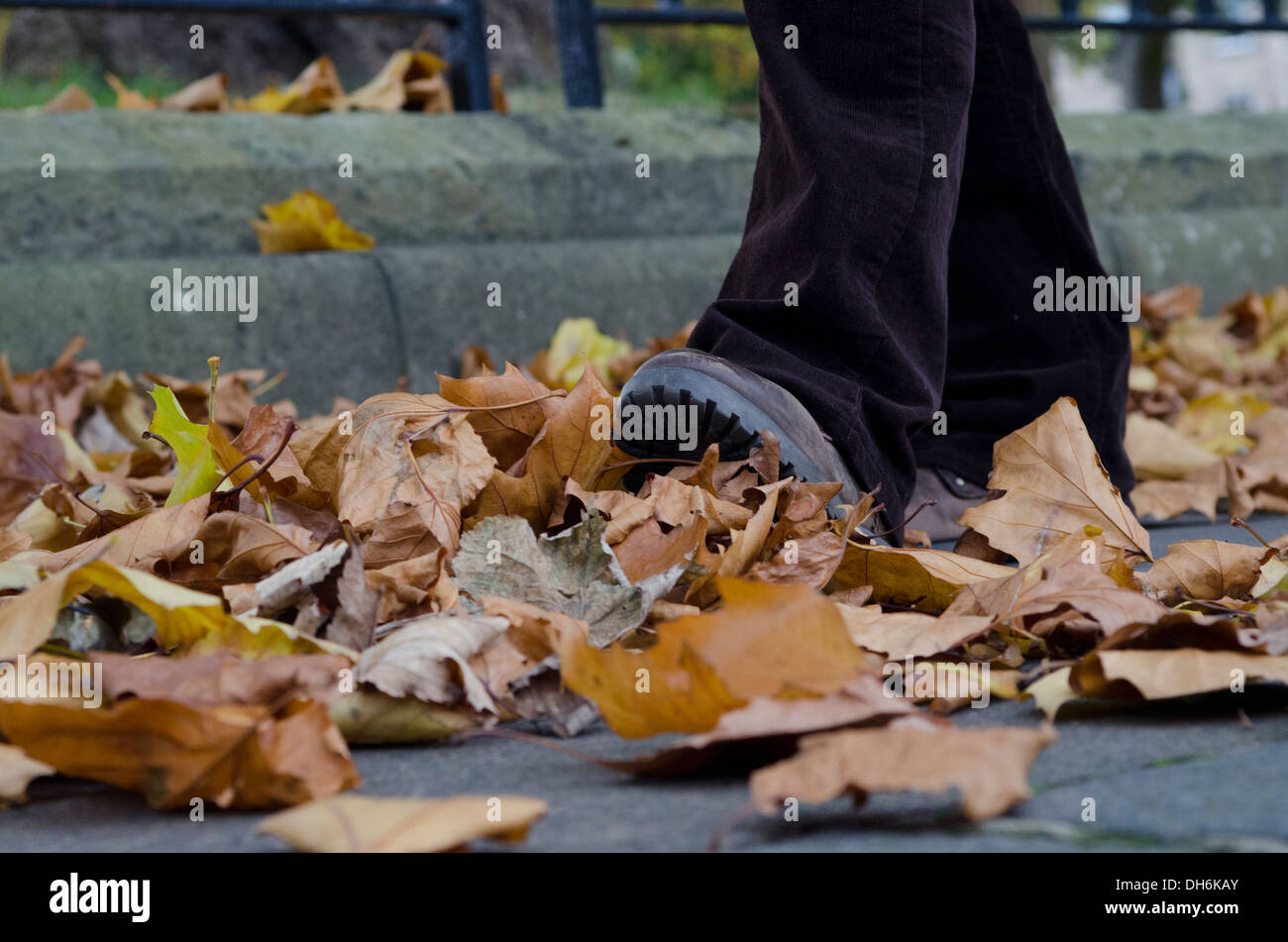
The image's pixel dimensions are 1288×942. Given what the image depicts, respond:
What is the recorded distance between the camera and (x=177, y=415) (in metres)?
1.35

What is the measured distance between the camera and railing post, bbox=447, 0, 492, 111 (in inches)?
130

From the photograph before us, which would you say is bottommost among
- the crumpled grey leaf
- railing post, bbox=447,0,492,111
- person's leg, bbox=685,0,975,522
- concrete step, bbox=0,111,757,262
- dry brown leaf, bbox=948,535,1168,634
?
dry brown leaf, bbox=948,535,1168,634

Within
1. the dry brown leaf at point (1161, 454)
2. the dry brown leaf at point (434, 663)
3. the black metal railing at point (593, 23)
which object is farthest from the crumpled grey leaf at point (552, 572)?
the black metal railing at point (593, 23)

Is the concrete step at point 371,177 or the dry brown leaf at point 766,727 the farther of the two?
the concrete step at point 371,177

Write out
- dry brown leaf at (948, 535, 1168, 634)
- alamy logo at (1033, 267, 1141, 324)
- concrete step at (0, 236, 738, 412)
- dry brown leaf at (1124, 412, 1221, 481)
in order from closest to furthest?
dry brown leaf at (948, 535, 1168, 634) → alamy logo at (1033, 267, 1141, 324) → dry brown leaf at (1124, 412, 1221, 481) → concrete step at (0, 236, 738, 412)

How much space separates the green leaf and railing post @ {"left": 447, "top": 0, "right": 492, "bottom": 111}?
86.1 inches

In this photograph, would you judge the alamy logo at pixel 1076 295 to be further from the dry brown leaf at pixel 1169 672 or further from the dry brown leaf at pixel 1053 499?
the dry brown leaf at pixel 1169 672

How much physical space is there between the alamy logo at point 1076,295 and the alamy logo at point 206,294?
1.47 metres

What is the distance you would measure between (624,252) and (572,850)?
247cm

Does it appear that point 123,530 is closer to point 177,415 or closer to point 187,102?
point 177,415

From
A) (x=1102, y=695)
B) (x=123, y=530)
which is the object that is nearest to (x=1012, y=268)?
(x=1102, y=695)

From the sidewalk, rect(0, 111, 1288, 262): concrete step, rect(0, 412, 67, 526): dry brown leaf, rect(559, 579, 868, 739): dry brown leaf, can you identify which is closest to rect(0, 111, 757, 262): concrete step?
rect(0, 111, 1288, 262): concrete step

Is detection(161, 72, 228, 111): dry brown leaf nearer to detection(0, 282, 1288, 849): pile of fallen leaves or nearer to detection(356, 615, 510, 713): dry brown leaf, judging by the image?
detection(0, 282, 1288, 849): pile of fallen leaves
